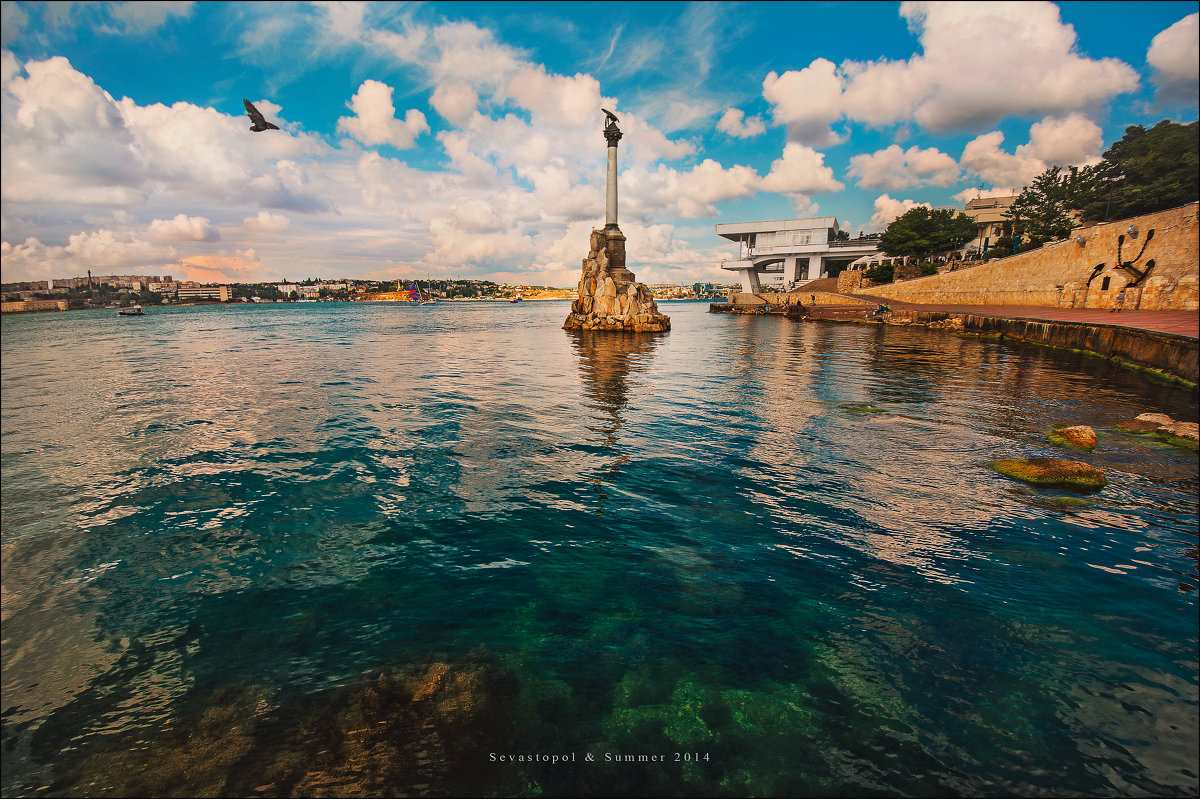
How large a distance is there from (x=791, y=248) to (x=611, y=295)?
63170 mm

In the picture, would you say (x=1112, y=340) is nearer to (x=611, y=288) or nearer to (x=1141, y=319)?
(x=1141, y=319)

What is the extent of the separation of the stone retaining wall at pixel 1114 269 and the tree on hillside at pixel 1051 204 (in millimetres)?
21874

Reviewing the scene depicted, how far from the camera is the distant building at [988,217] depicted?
302ft

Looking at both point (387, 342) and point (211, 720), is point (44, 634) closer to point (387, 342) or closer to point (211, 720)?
Answer: point (211, 720)

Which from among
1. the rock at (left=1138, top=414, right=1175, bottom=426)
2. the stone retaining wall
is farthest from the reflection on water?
the stone retaining wall

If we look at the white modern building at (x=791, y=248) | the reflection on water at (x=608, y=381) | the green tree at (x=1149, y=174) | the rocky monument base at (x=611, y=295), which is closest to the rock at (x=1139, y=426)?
the reflection on water at (x=608, y=381)

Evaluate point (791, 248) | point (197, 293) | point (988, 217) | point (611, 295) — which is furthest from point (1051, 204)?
point (197, 293)

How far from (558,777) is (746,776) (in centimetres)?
163

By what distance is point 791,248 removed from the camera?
105 m

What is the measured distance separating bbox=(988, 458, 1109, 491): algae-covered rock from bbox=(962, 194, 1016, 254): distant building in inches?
3785

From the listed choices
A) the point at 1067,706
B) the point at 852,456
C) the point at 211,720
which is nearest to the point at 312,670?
the point at 211,720

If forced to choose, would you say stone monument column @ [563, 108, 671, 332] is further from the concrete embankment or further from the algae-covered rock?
the algae-covered rock

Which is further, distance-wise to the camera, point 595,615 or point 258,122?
point 258,122

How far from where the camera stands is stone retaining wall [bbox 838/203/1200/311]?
1215 inches
